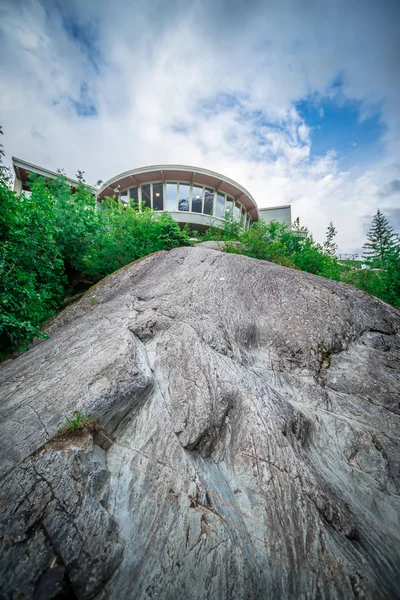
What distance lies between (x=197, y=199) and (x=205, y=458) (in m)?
25.7

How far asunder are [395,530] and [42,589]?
4788 mm

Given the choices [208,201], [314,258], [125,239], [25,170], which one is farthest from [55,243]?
[25,170]

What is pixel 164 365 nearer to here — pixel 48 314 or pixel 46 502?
pixel 46 502

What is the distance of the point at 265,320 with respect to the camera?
6.44m

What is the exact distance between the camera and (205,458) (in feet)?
11.9

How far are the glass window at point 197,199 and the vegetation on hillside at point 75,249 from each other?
40.5 feet

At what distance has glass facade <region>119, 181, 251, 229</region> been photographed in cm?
2438

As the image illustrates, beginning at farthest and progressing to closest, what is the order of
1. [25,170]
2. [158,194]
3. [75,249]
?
[158,194] < [25,170] < [75,249]

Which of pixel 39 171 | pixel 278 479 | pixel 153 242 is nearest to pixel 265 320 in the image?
pixel 278 479

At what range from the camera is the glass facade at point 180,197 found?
24.4 m

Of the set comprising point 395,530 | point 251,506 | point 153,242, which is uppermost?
point 153,242

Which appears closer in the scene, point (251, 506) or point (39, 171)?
point (251, 506)

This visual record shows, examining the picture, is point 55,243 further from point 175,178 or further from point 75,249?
point 175,178

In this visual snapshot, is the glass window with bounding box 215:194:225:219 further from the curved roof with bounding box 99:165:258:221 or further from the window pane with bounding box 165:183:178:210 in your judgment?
the window pane with bounding box 165:183:178:210
